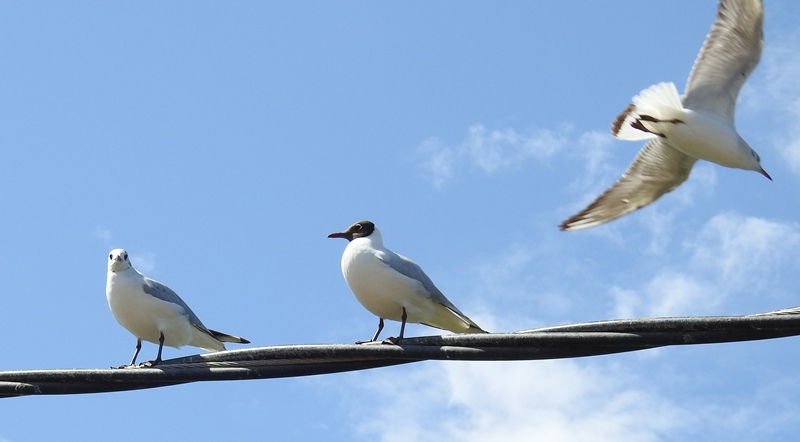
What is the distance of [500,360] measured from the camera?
4.39m

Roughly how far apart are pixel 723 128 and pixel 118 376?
19.7 ft

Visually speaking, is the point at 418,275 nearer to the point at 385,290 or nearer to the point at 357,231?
the point at 385,290

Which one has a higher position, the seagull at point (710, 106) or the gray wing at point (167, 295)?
the seagull at point (710, 106)

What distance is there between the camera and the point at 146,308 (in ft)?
24.8

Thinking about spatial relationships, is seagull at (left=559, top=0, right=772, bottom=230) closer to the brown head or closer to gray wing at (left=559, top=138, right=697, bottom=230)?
gray wing at (left=559, top=138, right=697, bottom=230)

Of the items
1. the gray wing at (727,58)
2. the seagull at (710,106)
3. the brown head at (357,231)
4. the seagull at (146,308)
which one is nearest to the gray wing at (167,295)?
the seagull at (146,308)

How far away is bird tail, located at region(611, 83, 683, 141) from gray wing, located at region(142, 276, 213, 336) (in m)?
3.70

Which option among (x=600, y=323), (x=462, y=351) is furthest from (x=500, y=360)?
(x=600, y=323)

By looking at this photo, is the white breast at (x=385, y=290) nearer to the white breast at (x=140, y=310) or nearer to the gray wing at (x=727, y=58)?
the white breast at (x=140, y=310)

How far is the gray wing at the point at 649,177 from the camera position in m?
9.98

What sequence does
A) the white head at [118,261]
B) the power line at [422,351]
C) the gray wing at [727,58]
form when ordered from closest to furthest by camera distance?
the power line at [422,351] < the white head at [118,261] < the gray wing at [727,58]

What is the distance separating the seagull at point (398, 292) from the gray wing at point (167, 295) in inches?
56.1

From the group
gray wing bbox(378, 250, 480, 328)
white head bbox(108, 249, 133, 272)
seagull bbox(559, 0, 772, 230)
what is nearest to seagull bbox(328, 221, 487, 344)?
gray wing bbox(378, 250, 480, 328)

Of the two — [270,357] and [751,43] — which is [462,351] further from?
[751,43]
